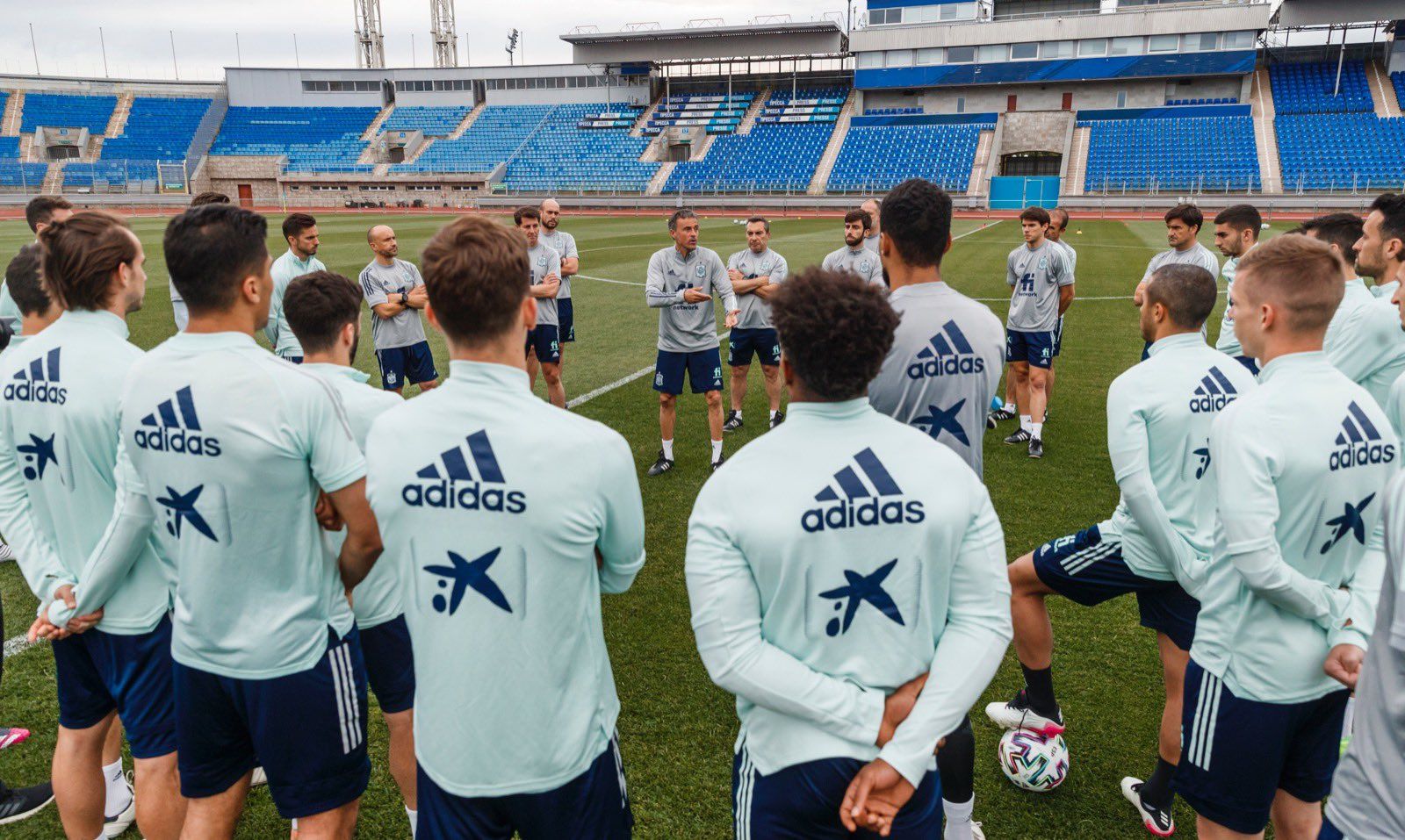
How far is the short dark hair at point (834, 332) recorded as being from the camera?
6.38 feet

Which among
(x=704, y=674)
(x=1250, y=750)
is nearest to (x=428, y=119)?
(x=704, y=674)

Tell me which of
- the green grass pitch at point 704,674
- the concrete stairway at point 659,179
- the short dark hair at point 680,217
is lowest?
the green grass pitch at point 704,674

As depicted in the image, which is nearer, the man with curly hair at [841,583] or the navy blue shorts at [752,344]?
the man with curly hair at [841,583]

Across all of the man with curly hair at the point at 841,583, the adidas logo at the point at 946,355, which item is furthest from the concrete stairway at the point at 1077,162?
the man with curly hair at the point at 841,583

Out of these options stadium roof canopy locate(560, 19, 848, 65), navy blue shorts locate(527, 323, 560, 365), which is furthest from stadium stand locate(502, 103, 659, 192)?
navy blue shorts locate(527, 323, 560, 365)

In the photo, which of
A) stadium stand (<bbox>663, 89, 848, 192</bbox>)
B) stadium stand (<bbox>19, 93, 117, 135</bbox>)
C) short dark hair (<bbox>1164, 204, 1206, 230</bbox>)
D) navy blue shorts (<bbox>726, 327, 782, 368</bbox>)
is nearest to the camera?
short dark hair (<bbox>1164, 204, 1206, 230</bbox>)

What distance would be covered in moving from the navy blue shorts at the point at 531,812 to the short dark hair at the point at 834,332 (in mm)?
1175

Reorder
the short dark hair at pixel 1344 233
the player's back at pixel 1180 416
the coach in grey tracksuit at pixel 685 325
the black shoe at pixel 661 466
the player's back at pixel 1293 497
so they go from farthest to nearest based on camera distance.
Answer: the coach in grey tracksuit at pixel 685 325, the black shoe at pixel 661 466, the short dark hair at pixel 1344 233, the player's back at pixel 1180 416, the player's back at pixel 1293 497

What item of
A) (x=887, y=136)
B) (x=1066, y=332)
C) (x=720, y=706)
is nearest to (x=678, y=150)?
(x=887, y=136)

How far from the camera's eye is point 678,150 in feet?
186

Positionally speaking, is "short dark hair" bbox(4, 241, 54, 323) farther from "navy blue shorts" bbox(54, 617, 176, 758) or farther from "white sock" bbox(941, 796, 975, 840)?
"white sock" bbox(941, 796, 975, 840)

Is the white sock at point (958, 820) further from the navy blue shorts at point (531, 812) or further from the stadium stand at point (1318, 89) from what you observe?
the stadium stand at point (1318, 89)

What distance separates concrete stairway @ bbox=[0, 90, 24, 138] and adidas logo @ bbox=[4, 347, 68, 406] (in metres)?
71.3

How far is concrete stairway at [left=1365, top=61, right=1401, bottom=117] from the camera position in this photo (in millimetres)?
44100
